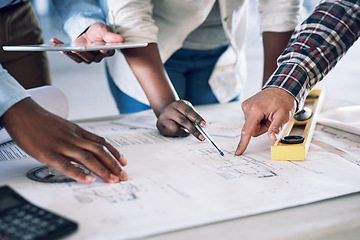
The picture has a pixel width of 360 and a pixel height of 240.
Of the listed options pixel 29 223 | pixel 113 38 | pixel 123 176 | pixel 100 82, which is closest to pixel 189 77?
pixel 113 38

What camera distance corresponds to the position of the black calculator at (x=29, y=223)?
0.47 metres

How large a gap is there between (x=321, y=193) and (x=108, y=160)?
321 mm

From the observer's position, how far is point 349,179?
2.19 feet

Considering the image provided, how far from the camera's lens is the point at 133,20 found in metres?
1.07

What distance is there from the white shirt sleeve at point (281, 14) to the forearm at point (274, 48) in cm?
1

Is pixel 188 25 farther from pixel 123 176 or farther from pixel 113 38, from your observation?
pixel 123 176

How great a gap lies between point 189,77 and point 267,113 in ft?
1.93

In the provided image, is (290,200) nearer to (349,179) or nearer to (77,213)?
(349,179)

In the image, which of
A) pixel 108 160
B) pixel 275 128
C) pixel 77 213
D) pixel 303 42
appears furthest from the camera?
pixel 303 42

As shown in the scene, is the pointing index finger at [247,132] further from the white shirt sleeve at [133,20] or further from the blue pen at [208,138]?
the white shirt sleeve at [133,20]

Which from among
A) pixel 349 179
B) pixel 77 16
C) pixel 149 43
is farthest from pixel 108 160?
pixel 77 16

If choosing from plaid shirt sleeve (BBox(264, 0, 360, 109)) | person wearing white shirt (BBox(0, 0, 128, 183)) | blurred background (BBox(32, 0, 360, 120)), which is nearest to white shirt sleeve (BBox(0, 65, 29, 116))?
person wearing white shirt (BBox(0, 0, 128, 183))

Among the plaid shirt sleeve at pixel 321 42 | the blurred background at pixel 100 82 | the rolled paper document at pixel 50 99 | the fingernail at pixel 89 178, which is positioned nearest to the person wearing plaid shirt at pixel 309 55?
the plaid shirt sleeve at pixel 321 42

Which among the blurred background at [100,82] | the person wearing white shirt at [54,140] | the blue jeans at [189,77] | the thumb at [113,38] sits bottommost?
the blurred background at [100,82]
